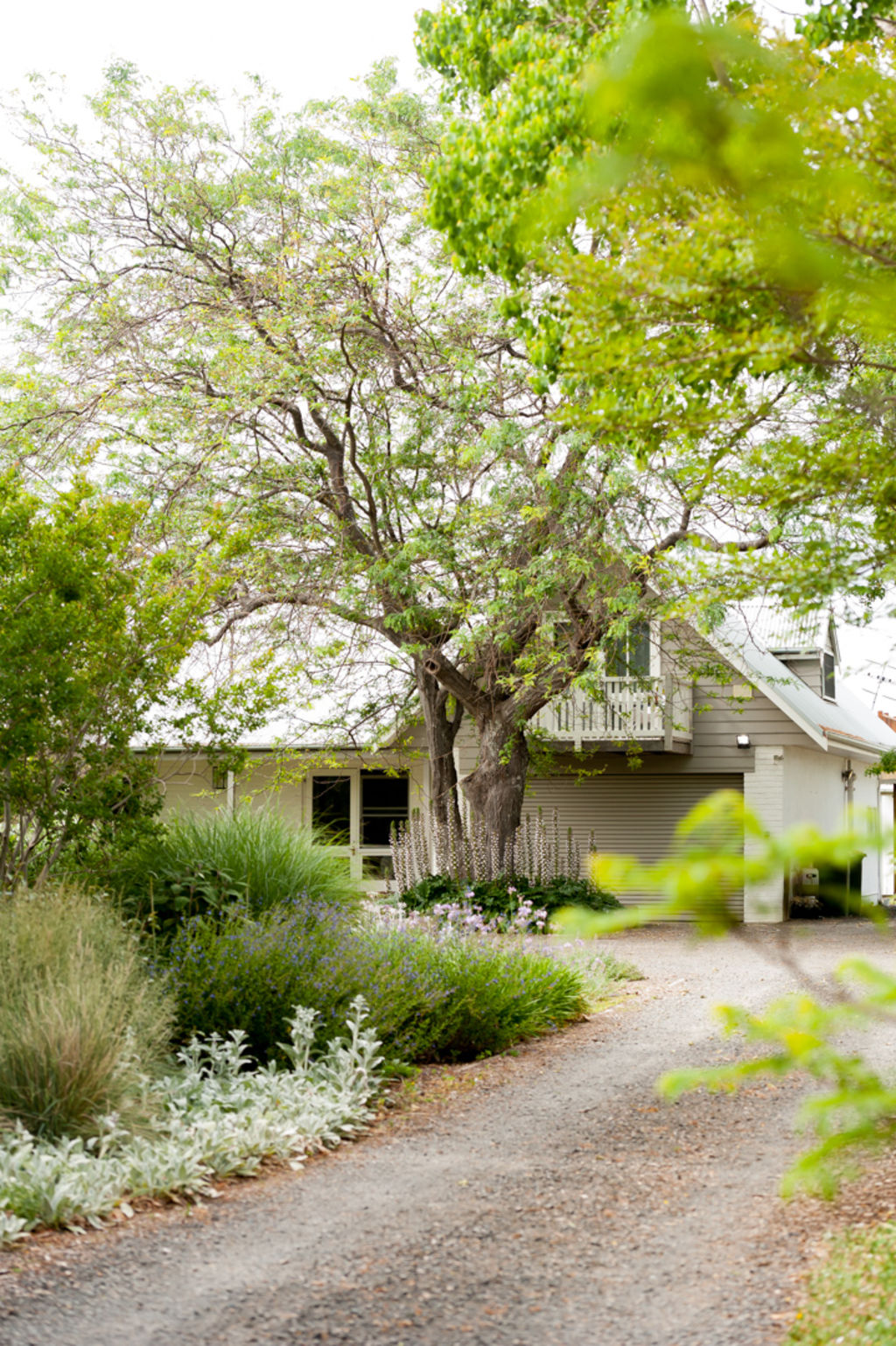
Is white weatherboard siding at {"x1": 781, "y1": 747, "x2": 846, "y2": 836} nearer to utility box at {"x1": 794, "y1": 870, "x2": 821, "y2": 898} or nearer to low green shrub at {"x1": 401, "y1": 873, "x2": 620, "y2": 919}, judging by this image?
utility box at {"x1": 794, "y1": 870, "x2": 821, "y2": 898}

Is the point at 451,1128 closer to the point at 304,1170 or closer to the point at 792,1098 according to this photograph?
the point at 304,1170

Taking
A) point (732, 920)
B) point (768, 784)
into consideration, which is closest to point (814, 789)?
point (768, 784)

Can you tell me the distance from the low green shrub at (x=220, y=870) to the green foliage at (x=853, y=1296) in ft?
17.2

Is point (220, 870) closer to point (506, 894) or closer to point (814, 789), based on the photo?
point (506, 894)

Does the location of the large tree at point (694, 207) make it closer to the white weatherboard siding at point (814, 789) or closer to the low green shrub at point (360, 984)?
the low green shrub at point (360, 984)

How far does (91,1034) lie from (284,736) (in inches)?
523

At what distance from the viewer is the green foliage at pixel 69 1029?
19.6 feet

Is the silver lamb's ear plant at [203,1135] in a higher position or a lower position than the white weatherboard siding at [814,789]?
lower

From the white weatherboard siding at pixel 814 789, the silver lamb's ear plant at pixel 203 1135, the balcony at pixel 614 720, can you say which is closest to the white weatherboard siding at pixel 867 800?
the white weatherboard siding at pixel 814 789

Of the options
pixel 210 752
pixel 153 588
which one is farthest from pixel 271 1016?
pixel 153 588

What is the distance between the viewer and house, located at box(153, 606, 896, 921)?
20.6 m

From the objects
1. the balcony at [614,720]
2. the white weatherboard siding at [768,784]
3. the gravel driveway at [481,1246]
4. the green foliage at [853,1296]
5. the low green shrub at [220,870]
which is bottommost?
the gravel driveway at [481,1246]

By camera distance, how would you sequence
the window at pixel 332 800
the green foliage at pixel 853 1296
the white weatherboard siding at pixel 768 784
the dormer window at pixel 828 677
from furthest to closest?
the dormer window at pixel 828 677, the window at pixel 332 800, the white weatherboard siding at pixel 768 784, the green foliage at pixel 853 1296

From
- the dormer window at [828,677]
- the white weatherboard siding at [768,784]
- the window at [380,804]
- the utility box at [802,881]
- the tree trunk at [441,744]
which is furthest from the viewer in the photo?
the dormer window at [828,677]
